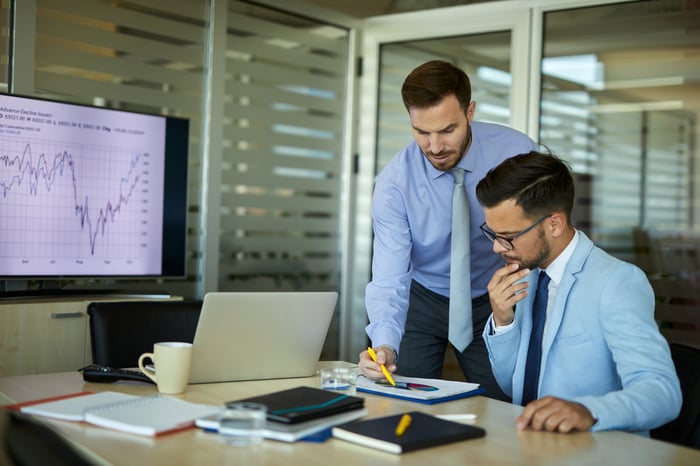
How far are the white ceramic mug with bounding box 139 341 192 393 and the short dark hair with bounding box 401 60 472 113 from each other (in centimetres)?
106

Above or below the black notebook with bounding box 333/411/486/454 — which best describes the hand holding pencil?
above

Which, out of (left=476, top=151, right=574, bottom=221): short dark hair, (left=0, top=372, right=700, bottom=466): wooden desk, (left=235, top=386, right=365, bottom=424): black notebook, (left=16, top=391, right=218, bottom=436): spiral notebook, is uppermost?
(left=476, top=151, right=574, bottom=221): short dark hair

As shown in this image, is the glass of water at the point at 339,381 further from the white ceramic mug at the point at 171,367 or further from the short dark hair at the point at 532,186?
the short dark hair at the point at 532,186

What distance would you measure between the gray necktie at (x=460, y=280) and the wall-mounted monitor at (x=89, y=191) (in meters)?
1.64

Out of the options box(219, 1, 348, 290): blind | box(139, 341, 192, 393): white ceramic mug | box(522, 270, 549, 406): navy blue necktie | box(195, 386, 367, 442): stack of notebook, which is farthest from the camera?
box(219, 1, 348, 290): blind

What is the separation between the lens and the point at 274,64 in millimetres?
4812

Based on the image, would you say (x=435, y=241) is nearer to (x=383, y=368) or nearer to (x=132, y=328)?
(x=383, y=368)

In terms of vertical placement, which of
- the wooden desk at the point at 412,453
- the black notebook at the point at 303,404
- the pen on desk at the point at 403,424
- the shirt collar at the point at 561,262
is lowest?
the wooden desk at the point at 412,453

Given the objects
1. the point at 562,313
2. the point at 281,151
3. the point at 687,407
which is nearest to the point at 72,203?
the point at 281,151

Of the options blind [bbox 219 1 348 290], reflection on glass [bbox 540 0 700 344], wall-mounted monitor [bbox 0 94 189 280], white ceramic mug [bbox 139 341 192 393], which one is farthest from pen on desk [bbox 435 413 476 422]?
blind [bbox 219 1 348 290]

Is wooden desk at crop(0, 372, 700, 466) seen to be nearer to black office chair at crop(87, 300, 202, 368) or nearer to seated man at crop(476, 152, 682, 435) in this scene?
seated man at crop(476, 152, 682, 435)

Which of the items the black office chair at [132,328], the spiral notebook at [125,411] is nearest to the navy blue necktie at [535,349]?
the spiral notebook at [125,411]

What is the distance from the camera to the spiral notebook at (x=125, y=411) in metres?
1.55

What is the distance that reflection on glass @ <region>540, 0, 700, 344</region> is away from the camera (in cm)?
404
